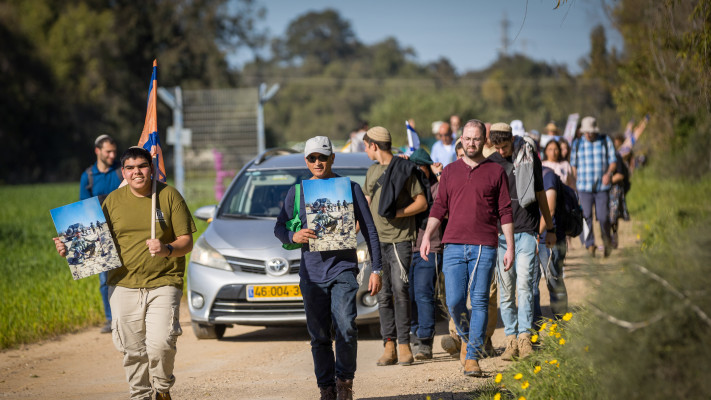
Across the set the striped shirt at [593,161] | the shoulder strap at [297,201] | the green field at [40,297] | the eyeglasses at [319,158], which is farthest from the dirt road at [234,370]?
the striped shirt at [593,161]

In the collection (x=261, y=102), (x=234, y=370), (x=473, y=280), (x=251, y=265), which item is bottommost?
(x=234, y=370)

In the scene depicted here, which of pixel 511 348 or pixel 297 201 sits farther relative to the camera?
pixel 511 348

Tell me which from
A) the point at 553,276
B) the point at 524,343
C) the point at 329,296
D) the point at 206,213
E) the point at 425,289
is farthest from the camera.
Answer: the point at 206,213

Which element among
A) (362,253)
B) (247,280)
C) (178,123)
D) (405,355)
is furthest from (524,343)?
(178,123)

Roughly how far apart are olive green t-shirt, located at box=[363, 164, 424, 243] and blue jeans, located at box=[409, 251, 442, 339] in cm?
27

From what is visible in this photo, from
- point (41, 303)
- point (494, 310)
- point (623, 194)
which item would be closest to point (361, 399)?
point (494, 310)

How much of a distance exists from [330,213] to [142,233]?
4.14ft

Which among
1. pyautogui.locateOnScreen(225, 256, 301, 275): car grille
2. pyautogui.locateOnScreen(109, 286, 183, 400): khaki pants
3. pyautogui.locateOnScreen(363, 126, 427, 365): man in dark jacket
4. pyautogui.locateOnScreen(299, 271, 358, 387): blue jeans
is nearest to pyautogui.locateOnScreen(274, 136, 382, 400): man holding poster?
pyautogui.locateOnScreen(299, 271, 358, 387): blue jeans

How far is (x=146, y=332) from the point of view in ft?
19.3

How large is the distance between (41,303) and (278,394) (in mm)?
4868

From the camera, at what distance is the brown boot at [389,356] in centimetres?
780

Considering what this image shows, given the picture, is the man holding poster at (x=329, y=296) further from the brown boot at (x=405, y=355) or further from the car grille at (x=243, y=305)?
the car grille at (x=243, y=305)

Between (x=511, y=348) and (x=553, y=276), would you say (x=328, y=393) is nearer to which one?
(x=511, y=348)

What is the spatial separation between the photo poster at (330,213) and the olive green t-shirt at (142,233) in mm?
830
